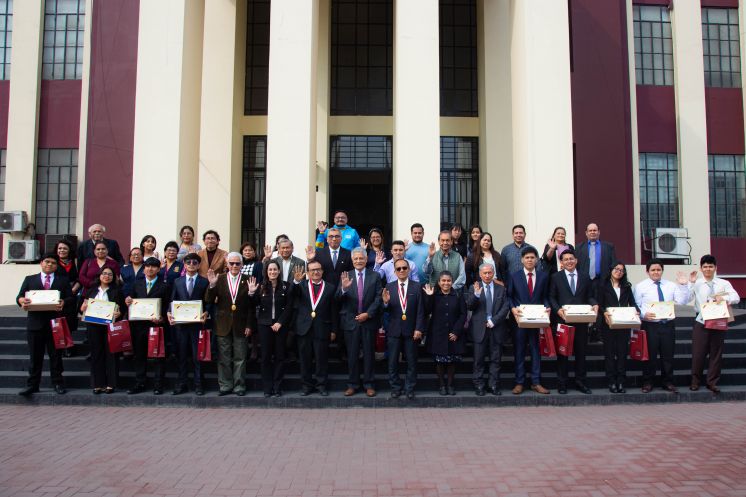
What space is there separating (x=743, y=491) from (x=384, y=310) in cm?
462

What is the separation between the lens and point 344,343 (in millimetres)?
8477

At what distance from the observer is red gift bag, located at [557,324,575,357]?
761cm

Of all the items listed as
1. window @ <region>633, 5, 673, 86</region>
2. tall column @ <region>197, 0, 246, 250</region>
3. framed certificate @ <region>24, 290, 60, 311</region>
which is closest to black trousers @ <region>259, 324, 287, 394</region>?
framed certificate @ <region>24, 290, 60, 311</region>

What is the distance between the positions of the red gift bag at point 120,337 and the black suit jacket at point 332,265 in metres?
2.99

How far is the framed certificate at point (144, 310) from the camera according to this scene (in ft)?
25.4

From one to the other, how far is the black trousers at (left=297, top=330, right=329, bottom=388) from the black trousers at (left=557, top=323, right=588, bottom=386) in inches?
135

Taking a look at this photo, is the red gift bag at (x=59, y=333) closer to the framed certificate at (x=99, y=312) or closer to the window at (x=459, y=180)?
the framed certificate at (x=99, y=312)

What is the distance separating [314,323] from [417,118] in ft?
16.4

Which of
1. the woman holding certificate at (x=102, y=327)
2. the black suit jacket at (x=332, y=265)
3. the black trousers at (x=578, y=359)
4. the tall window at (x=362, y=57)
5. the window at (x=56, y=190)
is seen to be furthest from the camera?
the tall window at (x=362, y=57)

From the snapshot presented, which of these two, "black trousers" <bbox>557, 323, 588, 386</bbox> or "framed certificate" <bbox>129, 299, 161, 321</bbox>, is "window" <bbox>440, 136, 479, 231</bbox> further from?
"framed certificate" <bbox>129, 299, 161, 321</bbox>

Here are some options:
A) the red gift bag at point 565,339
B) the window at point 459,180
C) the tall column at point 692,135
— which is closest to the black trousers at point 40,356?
the red gift bag at point 565,339

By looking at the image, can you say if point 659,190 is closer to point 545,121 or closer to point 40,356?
point 545,121

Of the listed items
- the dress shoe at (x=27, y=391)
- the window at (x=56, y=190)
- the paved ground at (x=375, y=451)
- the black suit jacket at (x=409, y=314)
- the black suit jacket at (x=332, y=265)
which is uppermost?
the window at (x=56, y=190)

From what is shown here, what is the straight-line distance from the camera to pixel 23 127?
14.4 meters
